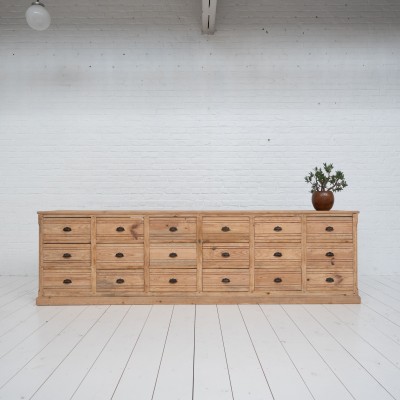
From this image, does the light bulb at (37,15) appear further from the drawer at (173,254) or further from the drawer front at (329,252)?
the drawer front at (329,252)

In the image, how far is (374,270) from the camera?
5.41 m

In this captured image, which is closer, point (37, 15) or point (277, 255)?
point (277, 255)

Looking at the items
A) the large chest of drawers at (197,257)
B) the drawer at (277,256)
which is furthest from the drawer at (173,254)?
the drawer at (277,256)

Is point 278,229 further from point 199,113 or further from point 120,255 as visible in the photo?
point 199,113

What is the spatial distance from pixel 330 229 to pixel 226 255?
40.3 inches

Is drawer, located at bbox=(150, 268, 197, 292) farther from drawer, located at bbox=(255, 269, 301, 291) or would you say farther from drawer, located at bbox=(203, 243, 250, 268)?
drawer, located at bbox=(255, 269, 301, 291)

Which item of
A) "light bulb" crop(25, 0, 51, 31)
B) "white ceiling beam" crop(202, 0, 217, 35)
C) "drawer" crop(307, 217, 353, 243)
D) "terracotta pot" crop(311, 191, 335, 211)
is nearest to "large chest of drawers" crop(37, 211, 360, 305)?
"drawer" crop(307, 217, 353, 243)

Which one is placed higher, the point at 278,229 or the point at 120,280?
the point at 278,229

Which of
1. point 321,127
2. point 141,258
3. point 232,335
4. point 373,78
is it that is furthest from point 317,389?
point 373,78

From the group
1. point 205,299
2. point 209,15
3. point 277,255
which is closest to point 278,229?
point 277,255

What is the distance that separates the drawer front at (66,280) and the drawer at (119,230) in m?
0.38

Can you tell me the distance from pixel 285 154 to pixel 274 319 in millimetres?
2482

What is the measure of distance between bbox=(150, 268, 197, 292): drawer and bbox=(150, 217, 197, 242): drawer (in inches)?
12.3

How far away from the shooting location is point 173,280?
4.03m
